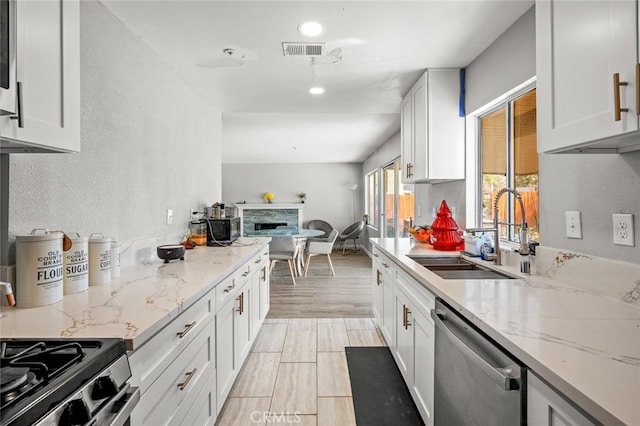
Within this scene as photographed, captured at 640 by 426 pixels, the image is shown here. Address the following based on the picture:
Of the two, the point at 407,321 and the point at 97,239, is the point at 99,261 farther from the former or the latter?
the point at 407,321

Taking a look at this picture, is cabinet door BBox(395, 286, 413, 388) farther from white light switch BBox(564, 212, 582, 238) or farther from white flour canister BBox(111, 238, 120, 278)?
white flour canister BBox(111, 238, 120, 278)

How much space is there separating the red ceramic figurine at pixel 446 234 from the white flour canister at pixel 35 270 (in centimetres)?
236

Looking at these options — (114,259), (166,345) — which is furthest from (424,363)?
(114,259)

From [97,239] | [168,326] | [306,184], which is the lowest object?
[168,326]

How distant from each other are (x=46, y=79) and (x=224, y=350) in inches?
57.7

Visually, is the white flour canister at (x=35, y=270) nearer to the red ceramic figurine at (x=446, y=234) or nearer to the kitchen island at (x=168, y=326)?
the kitchen island at (x=168, y=326)

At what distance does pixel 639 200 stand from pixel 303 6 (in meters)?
1.72

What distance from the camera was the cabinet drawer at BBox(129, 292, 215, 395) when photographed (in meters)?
0.96

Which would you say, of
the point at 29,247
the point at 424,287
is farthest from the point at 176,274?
the point at 424,287

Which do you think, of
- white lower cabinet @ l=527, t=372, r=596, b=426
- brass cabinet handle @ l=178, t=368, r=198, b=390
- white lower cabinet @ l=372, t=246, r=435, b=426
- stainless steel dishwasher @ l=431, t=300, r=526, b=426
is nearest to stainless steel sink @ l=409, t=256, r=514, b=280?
white lower cabinet @ l=372, t=246, r=435, b=426

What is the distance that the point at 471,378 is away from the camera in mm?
1106

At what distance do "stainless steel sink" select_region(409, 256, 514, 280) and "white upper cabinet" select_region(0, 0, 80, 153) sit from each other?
178 centimetres

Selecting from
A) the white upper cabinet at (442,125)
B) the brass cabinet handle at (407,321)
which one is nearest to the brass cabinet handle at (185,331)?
the brass cabinet handle at (407,321)

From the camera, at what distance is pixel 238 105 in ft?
11.2
